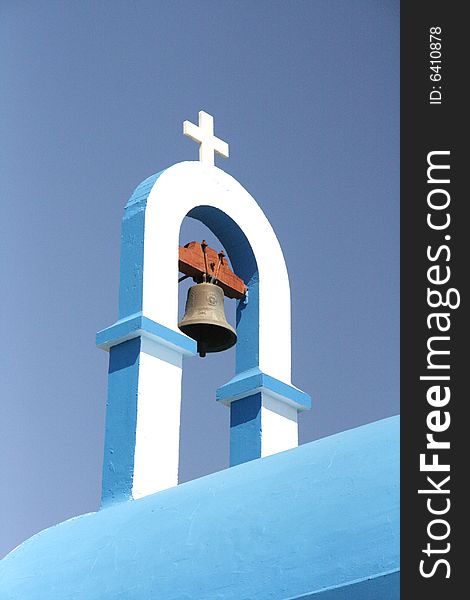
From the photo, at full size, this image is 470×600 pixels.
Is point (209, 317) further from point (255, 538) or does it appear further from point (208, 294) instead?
point (255, 538)

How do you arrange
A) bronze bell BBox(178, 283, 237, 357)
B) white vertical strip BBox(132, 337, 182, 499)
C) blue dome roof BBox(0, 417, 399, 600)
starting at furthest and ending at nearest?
1. bronze bell BBox(178, 283, 237, 357)
2. white vertical strip BBox(132, 337, 182, 499)
3. blue dome roof BBox(0, 417, 399, 600)

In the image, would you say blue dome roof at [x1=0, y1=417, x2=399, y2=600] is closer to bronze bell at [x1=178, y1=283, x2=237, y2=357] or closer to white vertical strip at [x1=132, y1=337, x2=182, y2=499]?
white vertical strip at [x1=132, y1=337, x2=182, y2=499]

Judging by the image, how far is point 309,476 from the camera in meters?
3.81

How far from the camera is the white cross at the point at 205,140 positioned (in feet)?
21.5

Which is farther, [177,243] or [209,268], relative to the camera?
[209,268]

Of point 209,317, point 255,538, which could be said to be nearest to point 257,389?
point 209,317

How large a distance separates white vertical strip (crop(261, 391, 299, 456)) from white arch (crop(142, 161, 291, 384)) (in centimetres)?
14

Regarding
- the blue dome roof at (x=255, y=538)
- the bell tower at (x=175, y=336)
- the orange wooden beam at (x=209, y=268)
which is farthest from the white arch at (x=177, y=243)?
the blue dome roof at (x=255, y=538)

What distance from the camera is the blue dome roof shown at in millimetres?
3424

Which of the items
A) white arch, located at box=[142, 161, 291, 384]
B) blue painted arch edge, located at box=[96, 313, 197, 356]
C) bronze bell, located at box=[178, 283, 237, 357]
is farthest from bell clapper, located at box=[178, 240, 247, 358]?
blue painted arch edge, located at box=[96, 313, 197, 356]

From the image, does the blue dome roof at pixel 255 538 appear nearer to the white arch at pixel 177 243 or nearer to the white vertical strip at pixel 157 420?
the white vertical strip at pixel 157 420

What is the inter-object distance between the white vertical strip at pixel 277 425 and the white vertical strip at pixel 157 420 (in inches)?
20.9

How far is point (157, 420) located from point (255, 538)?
63.8 inches

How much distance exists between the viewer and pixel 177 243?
591cm
